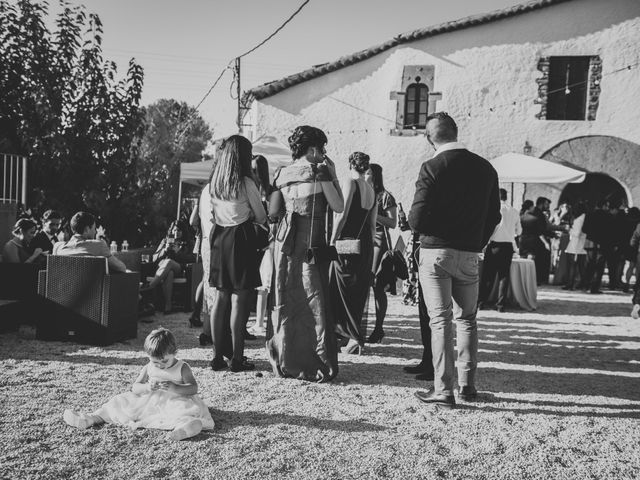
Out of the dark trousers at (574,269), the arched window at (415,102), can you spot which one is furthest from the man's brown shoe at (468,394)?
the arched window at (415,102)

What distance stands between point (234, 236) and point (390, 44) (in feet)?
45.8

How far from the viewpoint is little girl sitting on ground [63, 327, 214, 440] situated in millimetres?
3482

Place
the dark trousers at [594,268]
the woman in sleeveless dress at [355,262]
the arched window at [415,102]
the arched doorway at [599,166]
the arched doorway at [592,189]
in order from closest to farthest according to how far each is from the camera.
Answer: the woman in sleeveless dress at [355,262] → the dark trousers at [594,268] → the arched doorway at [599,166] → the arched doorway at [592,189] → the arched window at [415,102]

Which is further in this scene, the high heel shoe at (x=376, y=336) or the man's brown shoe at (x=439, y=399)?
the high heel shoe at (x=376, y=336)

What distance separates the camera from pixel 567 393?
4.66 metres

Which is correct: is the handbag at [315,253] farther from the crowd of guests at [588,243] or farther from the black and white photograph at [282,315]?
the crowd of guests at [588,243]

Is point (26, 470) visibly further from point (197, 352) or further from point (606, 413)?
point (606, 413)

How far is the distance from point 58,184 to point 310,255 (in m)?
6.82

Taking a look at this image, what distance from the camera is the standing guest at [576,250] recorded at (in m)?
12.2

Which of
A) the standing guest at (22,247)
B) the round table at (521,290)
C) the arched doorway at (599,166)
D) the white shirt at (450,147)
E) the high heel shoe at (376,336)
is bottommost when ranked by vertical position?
the high heel shoe at (376,336)

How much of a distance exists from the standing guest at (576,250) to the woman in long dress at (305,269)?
350 inches

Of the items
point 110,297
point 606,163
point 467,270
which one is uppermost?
point 606,163

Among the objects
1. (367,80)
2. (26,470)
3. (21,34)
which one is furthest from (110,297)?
(367,80)

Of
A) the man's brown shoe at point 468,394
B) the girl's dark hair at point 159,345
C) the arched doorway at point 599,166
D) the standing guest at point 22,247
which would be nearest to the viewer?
the girl's dark hair at point 159,345
